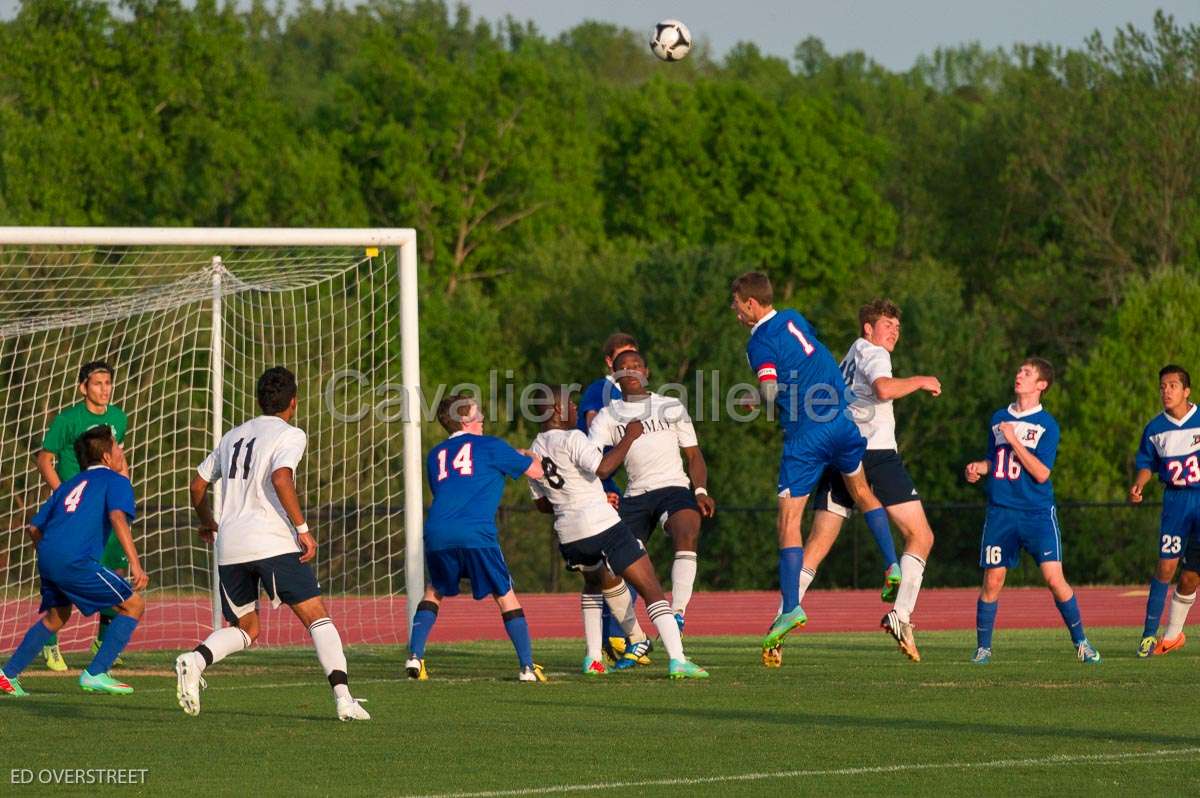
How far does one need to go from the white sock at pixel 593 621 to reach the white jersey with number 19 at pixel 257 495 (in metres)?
2.87

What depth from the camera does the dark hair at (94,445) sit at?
35.6 ft

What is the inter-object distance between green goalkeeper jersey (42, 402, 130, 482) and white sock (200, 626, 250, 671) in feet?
12.1

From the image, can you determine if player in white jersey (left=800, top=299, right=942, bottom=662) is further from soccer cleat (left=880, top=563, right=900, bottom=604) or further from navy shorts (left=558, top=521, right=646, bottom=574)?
navy shorts (left=558, top=521, right=646, bottom=574)

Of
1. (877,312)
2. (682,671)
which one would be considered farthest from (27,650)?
(877,312)

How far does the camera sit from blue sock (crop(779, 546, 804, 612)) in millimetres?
11336

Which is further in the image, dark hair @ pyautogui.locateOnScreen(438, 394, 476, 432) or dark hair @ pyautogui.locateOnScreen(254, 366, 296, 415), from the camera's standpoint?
dark hair @ pyautogui.locateOnScreen(438, 394, 476, 432)

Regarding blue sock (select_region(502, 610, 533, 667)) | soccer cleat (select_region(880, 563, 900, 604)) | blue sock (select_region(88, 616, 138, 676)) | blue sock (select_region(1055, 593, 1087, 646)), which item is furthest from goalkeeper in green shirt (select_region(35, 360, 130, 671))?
blue sock (select_region(1055, 593, 1087, 646))

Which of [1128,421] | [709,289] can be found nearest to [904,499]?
[1128,421]

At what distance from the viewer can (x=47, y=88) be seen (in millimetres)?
52531

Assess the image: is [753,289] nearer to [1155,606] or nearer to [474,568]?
[474,568]

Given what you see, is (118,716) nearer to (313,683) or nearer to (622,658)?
(313,683)

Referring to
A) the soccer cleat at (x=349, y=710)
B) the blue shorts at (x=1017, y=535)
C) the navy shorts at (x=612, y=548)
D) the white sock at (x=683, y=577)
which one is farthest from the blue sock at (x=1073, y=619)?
the soccer cleat at (x=349, y=710)

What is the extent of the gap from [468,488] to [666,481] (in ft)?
5.61

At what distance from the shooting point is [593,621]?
38.6 feet
